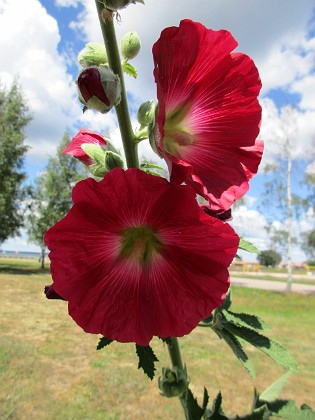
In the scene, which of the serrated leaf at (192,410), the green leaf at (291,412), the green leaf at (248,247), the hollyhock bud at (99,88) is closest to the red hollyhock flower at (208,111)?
the hollyhock bud at (99,88)

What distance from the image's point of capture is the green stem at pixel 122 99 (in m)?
0.84

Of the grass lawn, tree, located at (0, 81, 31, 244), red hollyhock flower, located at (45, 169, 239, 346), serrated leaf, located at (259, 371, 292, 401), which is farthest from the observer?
tree, located at (0, 81, 31, 244)

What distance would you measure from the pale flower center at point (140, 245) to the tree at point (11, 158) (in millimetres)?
22178

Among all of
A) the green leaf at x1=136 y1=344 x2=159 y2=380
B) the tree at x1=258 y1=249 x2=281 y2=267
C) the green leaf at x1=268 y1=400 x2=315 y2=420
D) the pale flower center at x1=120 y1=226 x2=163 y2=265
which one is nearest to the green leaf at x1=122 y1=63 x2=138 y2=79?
the pale flower center at x1=120 y1=226 x2=163 y2=265

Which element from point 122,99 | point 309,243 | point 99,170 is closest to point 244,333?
point 99,170

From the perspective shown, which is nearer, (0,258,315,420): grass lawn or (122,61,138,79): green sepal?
(122,61,138,79): green sepal

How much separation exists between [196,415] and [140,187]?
0.90 metres

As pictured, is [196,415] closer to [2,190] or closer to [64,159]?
[2,190]

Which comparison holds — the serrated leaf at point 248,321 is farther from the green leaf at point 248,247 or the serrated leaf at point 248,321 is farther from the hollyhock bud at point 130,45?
the hollyhock bud at point 130,45

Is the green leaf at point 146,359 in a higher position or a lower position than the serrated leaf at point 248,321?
lower

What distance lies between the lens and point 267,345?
1257mm

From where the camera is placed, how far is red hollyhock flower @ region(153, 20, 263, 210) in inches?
29.1

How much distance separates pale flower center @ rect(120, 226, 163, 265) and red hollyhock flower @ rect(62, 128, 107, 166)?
0.31 meters

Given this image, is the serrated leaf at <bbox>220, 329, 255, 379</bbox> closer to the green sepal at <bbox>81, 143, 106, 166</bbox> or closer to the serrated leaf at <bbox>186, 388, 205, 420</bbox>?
the serrated leaf at <bbox>186, 388, 205, 420</bbox>
